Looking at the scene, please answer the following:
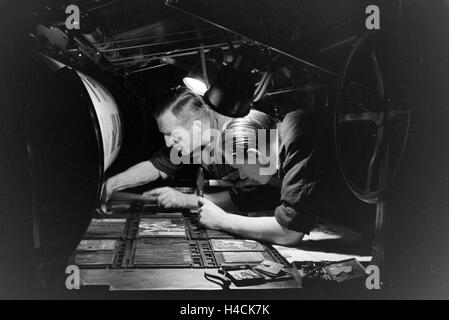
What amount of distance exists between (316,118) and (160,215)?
1208 millimetres

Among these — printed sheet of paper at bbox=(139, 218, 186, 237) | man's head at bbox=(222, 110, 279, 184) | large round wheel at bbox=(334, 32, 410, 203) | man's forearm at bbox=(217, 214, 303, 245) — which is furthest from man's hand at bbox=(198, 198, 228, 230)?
large round wheel at bbox=(334, 32, 410, 203)

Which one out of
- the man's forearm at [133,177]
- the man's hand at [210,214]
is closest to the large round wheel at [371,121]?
the man's hand at [210,214]

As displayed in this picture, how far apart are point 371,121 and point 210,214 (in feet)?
4.00

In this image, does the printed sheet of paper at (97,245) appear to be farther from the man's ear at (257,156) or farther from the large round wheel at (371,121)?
the large round wheel at (371,121)

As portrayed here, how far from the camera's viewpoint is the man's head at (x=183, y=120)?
2.96m

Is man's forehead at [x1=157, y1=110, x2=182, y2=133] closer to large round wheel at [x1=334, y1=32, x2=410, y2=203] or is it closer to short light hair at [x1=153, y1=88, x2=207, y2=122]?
short light hair at [x1=153, y1=88, x2=207, y2=122]

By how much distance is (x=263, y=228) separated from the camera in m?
3.00

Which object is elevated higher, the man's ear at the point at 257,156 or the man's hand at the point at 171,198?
the man's ear at the point at 257,156

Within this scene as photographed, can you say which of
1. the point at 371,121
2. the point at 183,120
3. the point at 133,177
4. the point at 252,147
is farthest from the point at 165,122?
the point at 371,121

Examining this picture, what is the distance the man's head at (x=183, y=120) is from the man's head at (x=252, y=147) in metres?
0.18

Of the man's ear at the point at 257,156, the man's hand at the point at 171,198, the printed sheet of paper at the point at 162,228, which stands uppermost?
the man's ear at the point at 257,156

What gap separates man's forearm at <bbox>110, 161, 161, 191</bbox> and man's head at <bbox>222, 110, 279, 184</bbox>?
0.53 m

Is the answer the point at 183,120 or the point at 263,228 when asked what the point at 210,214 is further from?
the point at 183,120

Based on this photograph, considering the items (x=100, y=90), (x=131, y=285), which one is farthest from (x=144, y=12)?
(x=131, y=285)
